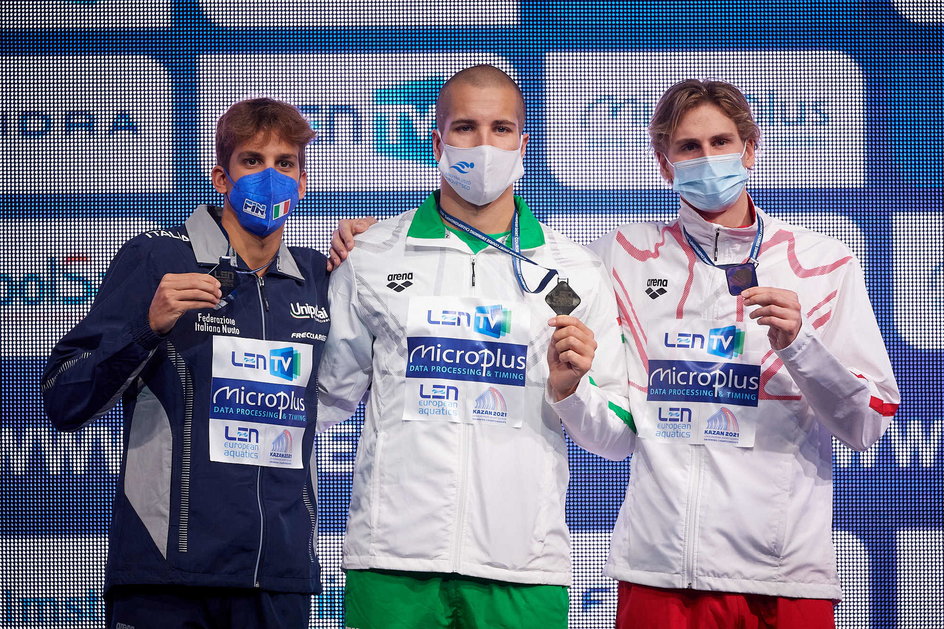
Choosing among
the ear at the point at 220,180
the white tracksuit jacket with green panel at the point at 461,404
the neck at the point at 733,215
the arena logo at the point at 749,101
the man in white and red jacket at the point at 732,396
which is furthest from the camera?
the arena logo at the point at 749,101

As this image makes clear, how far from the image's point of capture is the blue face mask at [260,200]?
2438 mm

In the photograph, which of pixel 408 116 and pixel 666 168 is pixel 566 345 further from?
pixel 408 116

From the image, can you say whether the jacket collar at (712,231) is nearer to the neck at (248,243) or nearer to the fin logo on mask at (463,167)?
the fin logo on mask at (463,167)

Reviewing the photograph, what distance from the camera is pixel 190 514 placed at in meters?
2.27

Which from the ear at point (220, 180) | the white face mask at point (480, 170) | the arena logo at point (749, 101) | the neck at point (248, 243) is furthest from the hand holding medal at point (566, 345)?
the arena logo at point (749, 101)

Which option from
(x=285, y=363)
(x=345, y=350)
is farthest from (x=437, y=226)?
(x=285, y=363)

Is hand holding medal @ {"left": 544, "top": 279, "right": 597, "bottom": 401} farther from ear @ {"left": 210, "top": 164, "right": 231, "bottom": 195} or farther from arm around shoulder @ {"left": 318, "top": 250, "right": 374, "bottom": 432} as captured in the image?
ear @ {"left": 210, "top": 164, "right": 231, "bottom": 195}

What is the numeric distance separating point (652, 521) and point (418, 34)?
204 cm

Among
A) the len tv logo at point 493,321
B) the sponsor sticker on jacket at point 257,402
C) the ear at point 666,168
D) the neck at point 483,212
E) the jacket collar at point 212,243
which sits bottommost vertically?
the sponsor sticker on jacket at point 257,402

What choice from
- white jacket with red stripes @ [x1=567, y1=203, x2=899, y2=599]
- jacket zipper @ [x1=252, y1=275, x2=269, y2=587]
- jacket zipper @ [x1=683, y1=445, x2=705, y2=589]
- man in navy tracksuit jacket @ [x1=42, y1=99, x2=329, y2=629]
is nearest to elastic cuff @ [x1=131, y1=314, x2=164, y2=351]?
man in navy tracksuit jacket @ [x1=42, y1=99, x2=329, y2=629]

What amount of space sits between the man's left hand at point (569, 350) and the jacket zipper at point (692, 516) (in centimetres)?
40

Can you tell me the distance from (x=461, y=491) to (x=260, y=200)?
0.84m

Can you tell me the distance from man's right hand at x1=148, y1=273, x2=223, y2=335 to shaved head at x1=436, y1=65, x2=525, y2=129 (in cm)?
74

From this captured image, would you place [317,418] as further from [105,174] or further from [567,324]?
[105,174]
